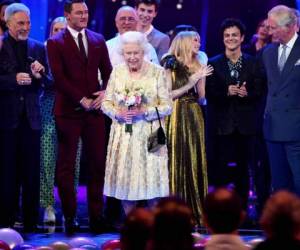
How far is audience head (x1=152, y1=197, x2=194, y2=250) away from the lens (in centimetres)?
376

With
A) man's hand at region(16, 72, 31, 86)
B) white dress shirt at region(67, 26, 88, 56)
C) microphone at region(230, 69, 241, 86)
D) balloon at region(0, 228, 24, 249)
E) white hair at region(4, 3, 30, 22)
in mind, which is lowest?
balloon at region(0, 228, 24, 249)

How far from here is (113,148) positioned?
7.82m

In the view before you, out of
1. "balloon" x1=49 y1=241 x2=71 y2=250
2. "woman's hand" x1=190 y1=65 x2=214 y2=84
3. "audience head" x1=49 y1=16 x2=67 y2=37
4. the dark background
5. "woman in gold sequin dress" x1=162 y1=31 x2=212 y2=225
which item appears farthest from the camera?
the dark background

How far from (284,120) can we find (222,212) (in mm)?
3978

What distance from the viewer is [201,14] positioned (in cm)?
1180

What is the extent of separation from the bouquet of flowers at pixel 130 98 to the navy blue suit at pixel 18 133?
2.59 ft


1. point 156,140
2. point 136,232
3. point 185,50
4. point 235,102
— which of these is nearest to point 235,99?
point 235,102

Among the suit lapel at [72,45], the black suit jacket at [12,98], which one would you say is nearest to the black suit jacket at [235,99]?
the suit lapel at [72,45]

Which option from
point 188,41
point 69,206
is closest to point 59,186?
point 69,206

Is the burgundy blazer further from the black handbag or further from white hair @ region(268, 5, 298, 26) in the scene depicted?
white hair @ region(268, 5, 298, 26)

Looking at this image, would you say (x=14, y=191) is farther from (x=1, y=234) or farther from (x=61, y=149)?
(x=1, y=234)

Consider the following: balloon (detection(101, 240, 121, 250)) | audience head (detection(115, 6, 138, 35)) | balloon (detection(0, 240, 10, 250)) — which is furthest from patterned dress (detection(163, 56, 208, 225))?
balloon (detection(0, 240, 10, 250))

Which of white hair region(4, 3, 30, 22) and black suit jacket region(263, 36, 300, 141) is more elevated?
white hair region(4, 3, 30, 22)

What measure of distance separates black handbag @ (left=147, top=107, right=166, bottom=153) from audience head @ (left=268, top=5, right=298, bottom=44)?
1.35 meters
